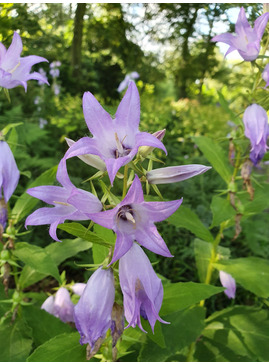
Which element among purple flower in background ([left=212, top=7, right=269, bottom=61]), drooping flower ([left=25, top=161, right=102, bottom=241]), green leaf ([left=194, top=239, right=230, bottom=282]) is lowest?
green leaf ([left=194, top=239, right=230, bottom=282])

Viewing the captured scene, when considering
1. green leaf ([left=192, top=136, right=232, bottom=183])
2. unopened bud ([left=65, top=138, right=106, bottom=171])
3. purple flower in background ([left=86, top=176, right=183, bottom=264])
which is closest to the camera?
purple flower in background ([left=86, top=176, right=183, bottom=264])

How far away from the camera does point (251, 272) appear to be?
1601 mm

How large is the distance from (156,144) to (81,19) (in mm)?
2291

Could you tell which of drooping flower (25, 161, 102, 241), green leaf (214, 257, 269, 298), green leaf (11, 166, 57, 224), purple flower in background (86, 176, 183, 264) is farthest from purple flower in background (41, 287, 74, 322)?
purple flower in background (86, 176, 183, 264)

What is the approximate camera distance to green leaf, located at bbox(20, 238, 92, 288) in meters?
1.57

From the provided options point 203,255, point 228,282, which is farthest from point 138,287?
point 203,255

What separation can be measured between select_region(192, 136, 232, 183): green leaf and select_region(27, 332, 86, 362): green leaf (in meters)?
0.95

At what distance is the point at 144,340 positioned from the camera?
1.33 m

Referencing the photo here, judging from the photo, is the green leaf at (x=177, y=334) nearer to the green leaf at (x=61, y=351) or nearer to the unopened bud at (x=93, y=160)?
the green leaf at (x=61, y=351)

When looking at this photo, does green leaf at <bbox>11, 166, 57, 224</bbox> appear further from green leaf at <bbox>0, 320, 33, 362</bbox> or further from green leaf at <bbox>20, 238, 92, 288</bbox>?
green leaf at <bbox>0, 320, 33, 362</bbox>

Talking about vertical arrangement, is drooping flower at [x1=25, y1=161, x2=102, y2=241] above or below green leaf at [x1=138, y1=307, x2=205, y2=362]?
above

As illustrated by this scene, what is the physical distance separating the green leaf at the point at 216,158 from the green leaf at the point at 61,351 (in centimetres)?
95

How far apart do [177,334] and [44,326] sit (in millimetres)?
535

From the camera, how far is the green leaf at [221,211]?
1469 mm
